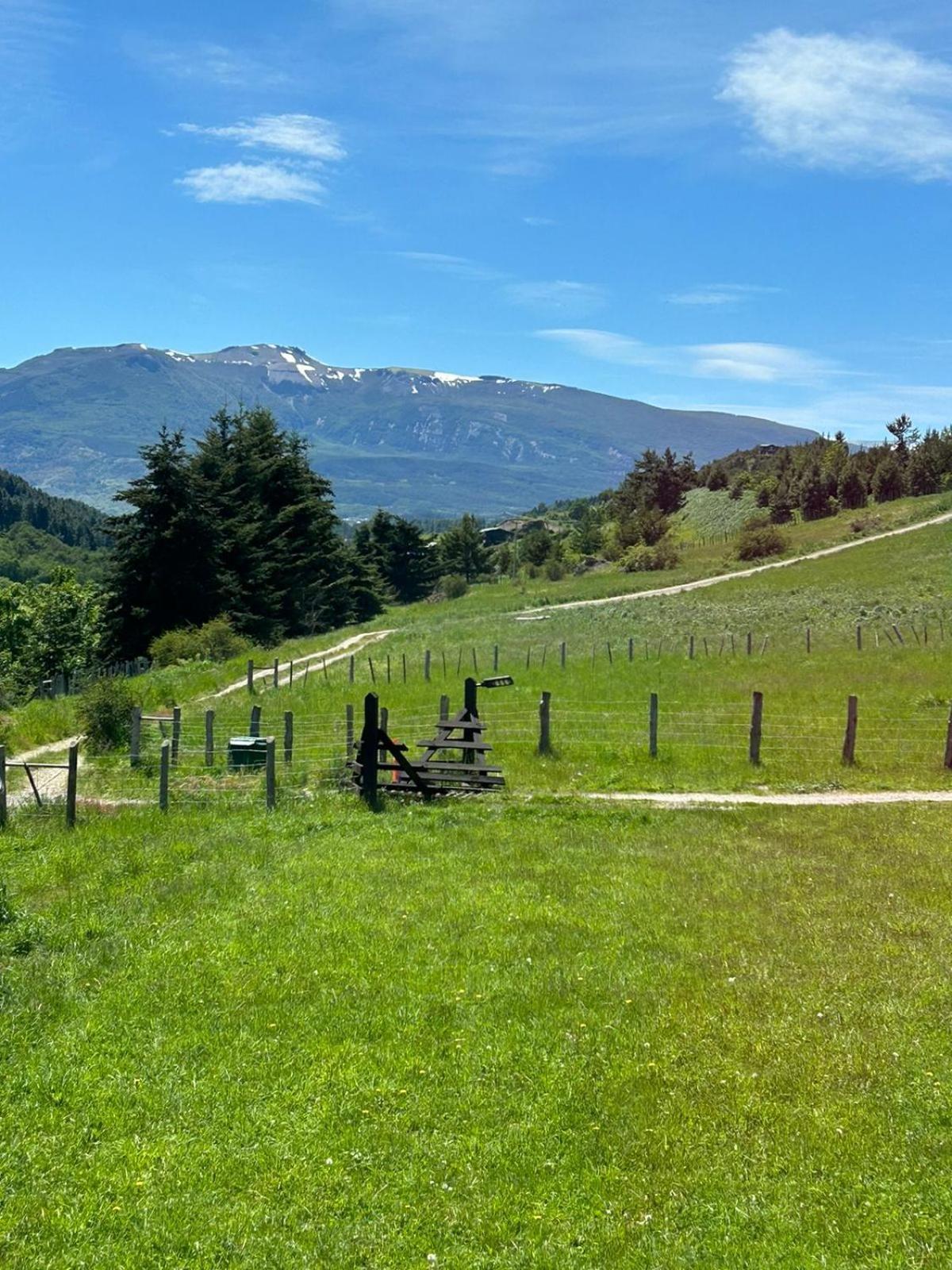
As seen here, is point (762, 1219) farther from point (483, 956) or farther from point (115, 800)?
point (115, 800)

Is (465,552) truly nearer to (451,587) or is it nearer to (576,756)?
(451,587)

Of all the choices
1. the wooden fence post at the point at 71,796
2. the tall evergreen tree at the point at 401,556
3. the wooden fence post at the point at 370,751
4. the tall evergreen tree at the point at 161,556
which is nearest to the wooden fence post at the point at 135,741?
the wooden fence post at the point at 71,796

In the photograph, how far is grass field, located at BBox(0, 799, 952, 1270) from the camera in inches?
281

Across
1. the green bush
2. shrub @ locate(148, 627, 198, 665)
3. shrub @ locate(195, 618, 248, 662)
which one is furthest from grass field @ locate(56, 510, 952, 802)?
shrub @ locate(148, 627, 198, 665)

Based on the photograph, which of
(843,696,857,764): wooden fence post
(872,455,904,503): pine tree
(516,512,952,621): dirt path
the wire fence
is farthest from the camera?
(872,455,904,503): pine tree

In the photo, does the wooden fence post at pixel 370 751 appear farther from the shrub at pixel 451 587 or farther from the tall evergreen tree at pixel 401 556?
the tall evergreen tree at pixel 401 556

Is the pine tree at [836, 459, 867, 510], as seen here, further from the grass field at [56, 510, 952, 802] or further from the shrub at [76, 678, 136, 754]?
the shrub at [76, 678, 136, 754]

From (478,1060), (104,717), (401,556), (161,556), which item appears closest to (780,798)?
(478,1060)

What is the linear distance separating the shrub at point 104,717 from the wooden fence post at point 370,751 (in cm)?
1109

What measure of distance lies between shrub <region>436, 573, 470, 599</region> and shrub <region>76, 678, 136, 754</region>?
72.9 metres

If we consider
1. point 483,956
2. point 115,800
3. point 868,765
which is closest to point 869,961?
point 483,956

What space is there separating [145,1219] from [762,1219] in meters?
4.55

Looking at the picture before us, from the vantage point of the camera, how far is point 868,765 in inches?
870

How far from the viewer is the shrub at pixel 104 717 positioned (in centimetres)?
2742
